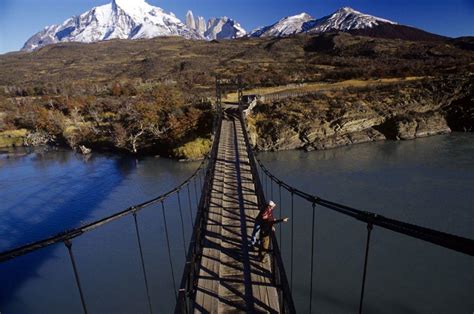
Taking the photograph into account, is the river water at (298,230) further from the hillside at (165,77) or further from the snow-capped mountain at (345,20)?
the snow-capped mountain at (345,20)

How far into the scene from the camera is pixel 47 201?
62.7 feet

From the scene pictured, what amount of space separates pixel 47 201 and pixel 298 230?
1434cm

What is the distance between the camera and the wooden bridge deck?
204 inches

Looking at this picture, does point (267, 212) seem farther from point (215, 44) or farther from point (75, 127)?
point (215, 44)

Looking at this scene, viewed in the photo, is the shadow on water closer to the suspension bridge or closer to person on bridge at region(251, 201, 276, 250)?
the suspension bridge

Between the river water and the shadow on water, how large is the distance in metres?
0.07

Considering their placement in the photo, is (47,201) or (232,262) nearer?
(232,262)

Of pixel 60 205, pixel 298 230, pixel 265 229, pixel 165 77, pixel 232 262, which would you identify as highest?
pixel 165 77

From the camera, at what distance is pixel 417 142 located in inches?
1089

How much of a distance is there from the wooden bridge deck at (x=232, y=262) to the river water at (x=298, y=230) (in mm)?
3743

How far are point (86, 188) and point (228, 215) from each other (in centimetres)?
1598

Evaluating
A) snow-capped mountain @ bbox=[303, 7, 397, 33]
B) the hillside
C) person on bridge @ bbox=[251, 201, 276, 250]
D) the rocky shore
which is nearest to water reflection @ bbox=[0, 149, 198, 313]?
the hillside

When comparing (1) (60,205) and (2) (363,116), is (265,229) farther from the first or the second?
(2) (363,116)

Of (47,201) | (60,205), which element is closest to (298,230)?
(60,205)
